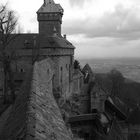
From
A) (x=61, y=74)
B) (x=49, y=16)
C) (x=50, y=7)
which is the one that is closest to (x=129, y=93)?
(x=49, y=16)

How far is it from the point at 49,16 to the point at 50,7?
1.44 metres

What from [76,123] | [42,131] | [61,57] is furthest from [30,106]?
[61,57]

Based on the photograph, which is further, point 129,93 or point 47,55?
→ point 129,93

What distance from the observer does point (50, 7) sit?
1658 inches

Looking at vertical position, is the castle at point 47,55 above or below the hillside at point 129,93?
above

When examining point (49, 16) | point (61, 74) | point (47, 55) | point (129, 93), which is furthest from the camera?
point (129, 93)

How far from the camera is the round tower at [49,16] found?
137ft

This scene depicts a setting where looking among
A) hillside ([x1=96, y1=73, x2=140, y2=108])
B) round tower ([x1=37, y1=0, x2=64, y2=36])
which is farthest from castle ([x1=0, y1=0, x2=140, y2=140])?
hillside ([x1=96, y1=73, x2=140, y2=108])

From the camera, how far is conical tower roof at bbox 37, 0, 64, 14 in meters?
41.6

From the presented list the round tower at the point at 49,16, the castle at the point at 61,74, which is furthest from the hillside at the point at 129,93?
the round tower at the point at 49,16

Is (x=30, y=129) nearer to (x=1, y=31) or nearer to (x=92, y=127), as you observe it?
(x=1, y=31)

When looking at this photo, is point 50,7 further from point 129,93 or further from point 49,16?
point 129,93

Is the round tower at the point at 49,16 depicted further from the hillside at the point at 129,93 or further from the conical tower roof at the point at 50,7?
the hillside at the point at 129,93

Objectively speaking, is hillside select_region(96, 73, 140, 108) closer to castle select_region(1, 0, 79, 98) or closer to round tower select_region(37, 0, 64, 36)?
round tower select_region(37, 0, 64, 36)
